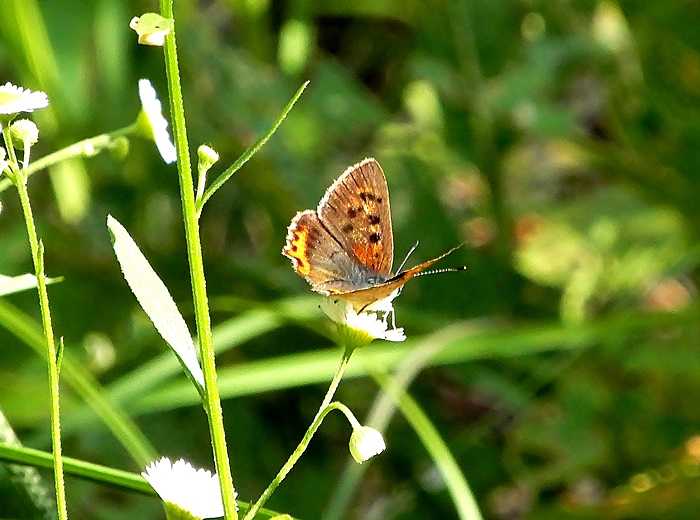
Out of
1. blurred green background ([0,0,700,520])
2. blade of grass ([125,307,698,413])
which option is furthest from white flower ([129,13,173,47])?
blurred green background ([0,0,700,520])

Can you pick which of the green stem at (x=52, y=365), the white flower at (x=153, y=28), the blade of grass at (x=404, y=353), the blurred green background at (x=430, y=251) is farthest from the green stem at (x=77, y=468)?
the blurred green background at (x=430, y=251)

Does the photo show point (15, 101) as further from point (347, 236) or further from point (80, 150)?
point (347, 236)

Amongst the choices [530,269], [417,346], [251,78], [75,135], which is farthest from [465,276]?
[75,135]

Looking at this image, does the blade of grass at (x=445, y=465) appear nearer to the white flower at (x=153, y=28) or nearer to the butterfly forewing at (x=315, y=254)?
the butterfly forewing at (x=315, y=254)

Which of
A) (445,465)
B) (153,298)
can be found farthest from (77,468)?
(445,465)

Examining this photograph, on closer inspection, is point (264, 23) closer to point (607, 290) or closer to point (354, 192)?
point (607, 290)

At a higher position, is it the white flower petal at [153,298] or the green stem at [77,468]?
the white flower petal at [153,298]
